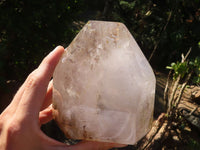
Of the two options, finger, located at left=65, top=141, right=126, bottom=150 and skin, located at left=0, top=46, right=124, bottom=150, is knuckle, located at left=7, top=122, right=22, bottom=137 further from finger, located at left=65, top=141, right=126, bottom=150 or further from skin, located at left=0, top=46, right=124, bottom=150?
finger, located at left=65, top=141, right=126, bottom=150

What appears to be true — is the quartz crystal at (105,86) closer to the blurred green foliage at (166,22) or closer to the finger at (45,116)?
the finger at (45,116)

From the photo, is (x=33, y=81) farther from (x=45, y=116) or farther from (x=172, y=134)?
(x=172, y=134)

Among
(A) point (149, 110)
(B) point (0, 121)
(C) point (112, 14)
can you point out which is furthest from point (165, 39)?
(B) point (0, 121)

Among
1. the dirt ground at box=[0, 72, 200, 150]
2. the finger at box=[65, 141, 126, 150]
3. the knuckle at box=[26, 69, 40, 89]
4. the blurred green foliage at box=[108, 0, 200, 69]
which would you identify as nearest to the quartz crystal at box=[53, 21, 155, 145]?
the finger at box=[65, 141, 126, 150]

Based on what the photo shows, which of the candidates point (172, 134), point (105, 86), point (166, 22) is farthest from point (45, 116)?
point (166, 22)

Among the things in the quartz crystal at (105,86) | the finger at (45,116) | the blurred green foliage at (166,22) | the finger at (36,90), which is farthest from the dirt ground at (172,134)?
the blurred green foliage at (166,22)
